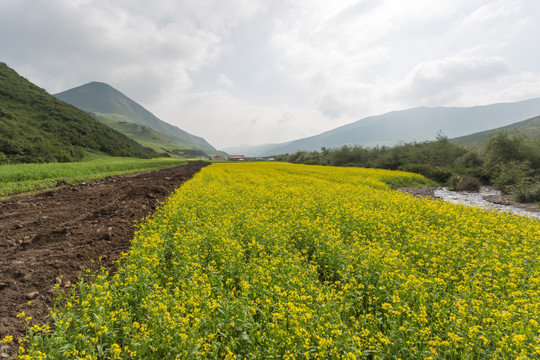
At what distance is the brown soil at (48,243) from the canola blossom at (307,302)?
675 mm

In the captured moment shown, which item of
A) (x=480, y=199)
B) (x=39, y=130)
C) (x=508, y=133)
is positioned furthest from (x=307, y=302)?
(x=39, y=130)

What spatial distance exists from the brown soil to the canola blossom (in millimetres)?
675

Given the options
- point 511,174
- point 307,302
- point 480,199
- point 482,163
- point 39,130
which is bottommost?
point 480,199

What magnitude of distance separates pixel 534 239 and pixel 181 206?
13129 mm

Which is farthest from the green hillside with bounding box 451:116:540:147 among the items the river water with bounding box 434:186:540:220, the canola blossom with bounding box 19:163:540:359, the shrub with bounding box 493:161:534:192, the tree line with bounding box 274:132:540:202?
the canola blossom with bounding box 19:163:540:359

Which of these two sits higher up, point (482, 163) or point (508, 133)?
point (508, 133)

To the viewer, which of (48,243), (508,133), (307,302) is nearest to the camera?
(307,302)

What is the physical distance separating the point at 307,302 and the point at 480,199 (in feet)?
75.8

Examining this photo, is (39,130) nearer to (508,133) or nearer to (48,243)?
(48,243)

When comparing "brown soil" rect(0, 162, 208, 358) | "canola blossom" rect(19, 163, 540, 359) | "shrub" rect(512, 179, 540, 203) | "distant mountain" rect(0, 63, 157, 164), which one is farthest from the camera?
"distant mountain" rect(0, 63, 157, 164)

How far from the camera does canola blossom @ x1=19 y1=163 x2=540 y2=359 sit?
3410mm

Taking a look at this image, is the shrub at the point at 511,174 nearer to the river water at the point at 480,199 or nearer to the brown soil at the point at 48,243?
the river water at the point at 480,199

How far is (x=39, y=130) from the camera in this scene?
54750 millimetres

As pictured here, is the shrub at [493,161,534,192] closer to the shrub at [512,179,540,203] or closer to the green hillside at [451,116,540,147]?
the shrub at [512,179,540,203]
